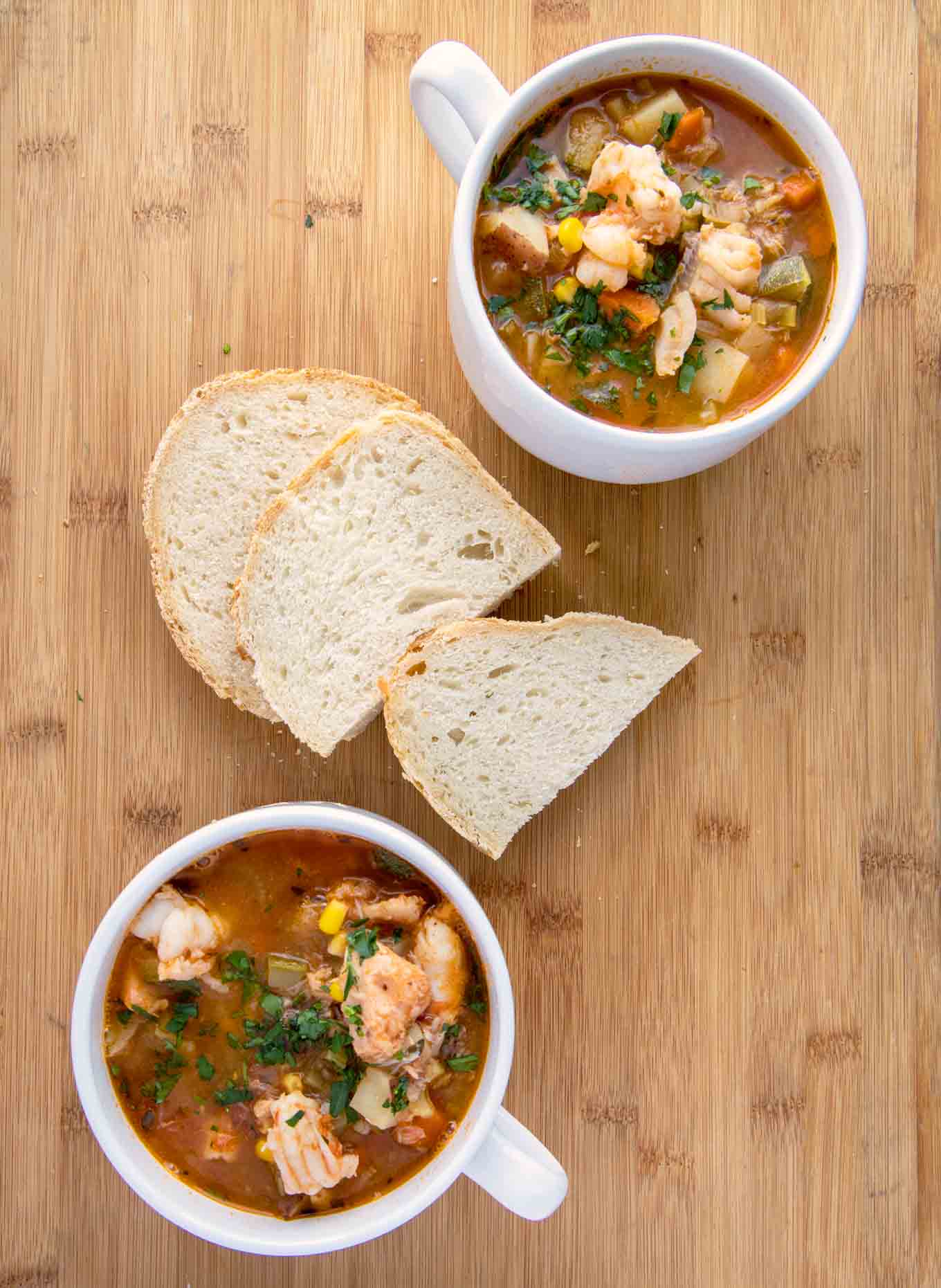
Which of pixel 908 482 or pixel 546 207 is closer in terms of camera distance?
pixel 546 207

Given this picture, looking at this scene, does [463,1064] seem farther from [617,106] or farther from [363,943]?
[617,106]

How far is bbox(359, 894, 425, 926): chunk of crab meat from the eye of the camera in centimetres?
225

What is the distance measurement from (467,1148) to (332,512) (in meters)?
1.26

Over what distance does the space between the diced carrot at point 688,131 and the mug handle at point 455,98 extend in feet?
1.06

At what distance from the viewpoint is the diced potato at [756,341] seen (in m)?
2.12

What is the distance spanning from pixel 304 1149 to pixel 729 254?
1.81 meters

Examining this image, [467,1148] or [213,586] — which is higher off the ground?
[213,586]

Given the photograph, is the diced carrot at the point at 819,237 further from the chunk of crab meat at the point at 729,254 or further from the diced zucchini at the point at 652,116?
the diced zucchini at the point at 652,116

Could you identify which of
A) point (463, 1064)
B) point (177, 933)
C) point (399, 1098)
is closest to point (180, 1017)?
point (177, 933)

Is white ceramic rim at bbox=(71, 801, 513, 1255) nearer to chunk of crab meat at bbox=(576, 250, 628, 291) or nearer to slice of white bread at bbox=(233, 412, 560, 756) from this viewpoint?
slice of white bread at bbox=(233, 412, 560, 756)

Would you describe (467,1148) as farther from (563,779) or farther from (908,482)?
(908,482)

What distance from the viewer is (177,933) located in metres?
2.18

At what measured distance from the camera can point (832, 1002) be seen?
8.55 ft

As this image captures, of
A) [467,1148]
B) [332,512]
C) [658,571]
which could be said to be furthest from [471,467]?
[467,1148]
